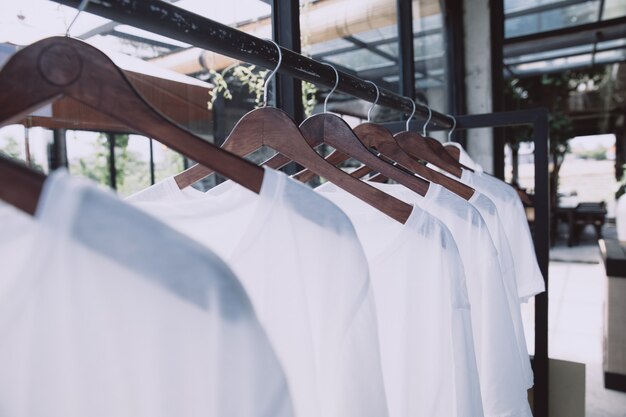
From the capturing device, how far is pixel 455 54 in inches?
127

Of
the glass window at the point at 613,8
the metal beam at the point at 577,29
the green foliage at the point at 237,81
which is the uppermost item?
the glass window at the point at 613,8

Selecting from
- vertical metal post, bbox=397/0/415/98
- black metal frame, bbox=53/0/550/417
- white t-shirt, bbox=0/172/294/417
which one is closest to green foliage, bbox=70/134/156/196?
black metal frame, bbox=53/0/550/417

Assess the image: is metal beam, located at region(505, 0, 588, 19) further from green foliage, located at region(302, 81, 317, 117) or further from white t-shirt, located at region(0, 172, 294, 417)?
white t-shirt, located at region(0, 172, 294, 417)

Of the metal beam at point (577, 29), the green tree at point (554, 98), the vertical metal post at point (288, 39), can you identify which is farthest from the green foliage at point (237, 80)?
the green tree at point (554, 98)

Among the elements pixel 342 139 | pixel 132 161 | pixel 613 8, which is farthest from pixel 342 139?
pixel 613 8

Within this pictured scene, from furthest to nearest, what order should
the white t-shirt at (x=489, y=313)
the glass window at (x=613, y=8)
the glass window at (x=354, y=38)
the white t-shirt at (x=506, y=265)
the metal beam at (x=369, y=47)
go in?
the glass window at (x=613, y=8), the metal beam at (x=369, y=47), the glass window at (x=354, y=38), the white t-shirt at (x=506, y=265), the white t-shirt at (x=489, y=313)

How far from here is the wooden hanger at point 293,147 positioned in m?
0.68

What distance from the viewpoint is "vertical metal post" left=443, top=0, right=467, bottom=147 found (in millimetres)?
3207

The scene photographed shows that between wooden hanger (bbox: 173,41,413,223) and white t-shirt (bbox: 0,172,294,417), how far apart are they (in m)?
0.34

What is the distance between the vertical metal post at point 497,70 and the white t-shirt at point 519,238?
2.18 metres

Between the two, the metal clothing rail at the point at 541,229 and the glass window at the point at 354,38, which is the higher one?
the glass window at the point at 354,38

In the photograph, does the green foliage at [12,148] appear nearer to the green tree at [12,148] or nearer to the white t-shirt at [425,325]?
the green tree at [12,148]

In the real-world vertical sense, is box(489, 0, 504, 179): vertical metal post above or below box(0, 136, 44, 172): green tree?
above

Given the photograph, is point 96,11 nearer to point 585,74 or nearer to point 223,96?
point 223,96
